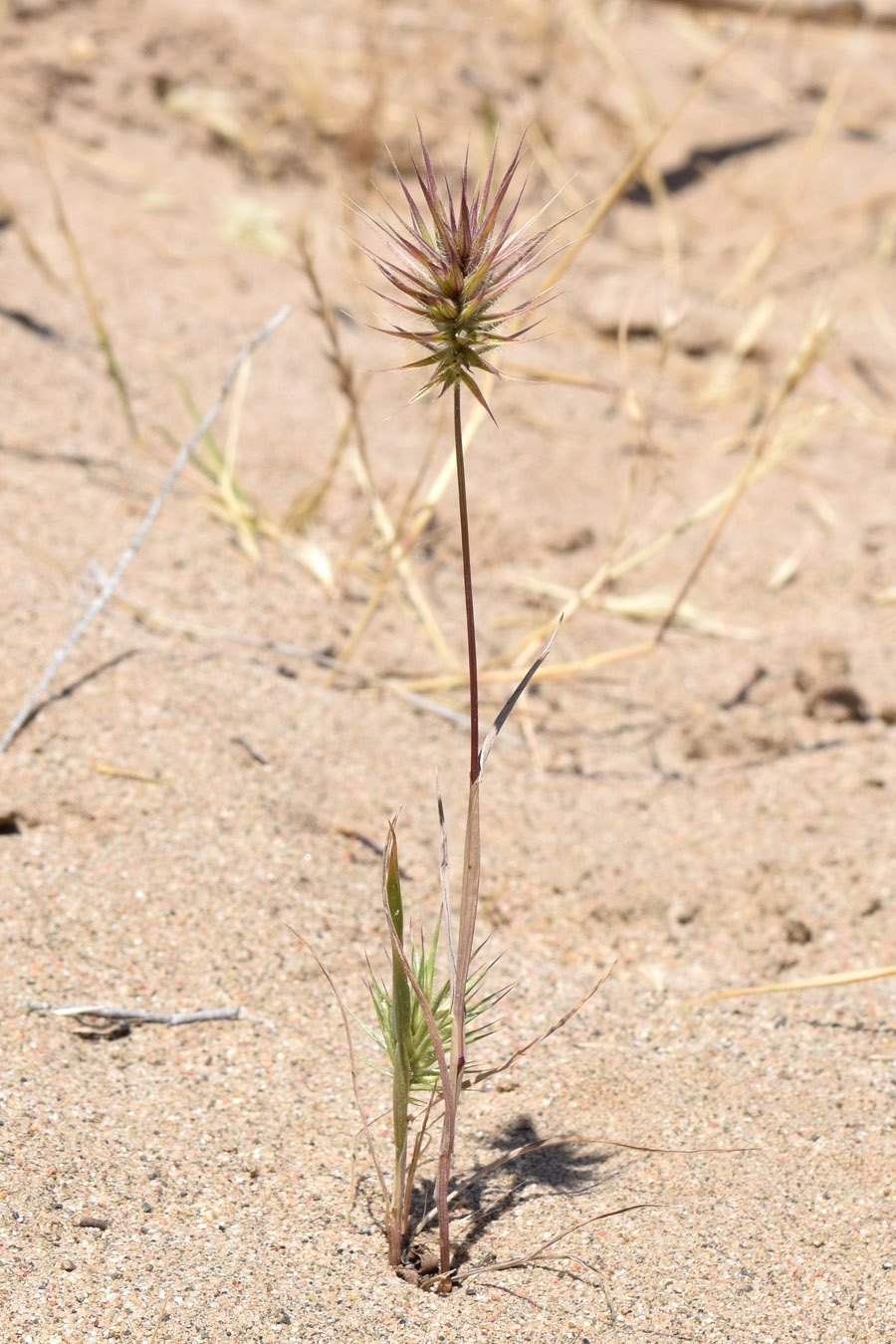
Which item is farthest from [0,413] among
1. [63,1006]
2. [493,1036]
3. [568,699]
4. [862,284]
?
[862,284]

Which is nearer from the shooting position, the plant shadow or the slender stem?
the slender stem

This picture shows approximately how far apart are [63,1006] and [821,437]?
2.20 m

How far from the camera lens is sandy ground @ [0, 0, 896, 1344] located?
3.58 ft

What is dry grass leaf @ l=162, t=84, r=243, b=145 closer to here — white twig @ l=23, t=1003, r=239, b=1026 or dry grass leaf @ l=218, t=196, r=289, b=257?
dry grass leaf @ l=218, t=196, r=289, b=257

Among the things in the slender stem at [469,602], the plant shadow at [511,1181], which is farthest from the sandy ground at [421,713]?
the slender stem at [469,602]

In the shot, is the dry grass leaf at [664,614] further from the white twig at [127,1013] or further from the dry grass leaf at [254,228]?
the dry grass leaf at [254,228]

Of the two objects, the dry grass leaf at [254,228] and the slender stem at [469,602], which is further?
the dry grass leaf at [254,228]

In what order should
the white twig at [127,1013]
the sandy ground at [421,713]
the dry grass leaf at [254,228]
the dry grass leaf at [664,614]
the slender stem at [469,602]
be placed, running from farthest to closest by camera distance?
the dry grass leaf at [254,228] < the dry grass leaf at [664,614] < the white twig at [127,1013] < the sandy ground at [421,713] < the slender stem at [469,602]

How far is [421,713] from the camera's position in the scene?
188 centimetres

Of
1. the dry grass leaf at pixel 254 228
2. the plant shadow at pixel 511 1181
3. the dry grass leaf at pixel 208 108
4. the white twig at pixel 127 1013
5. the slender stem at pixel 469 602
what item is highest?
the dry grass leaf at pixel 208 108

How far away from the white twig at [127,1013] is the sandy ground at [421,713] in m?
0.01

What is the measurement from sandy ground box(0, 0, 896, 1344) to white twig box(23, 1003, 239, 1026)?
1cm

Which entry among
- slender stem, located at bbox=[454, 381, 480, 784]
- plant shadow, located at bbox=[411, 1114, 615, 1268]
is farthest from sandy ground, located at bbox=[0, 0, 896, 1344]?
slender stem, located at bbox=[454, 381, 480, 784]

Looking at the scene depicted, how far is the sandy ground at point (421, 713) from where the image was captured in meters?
1.09
